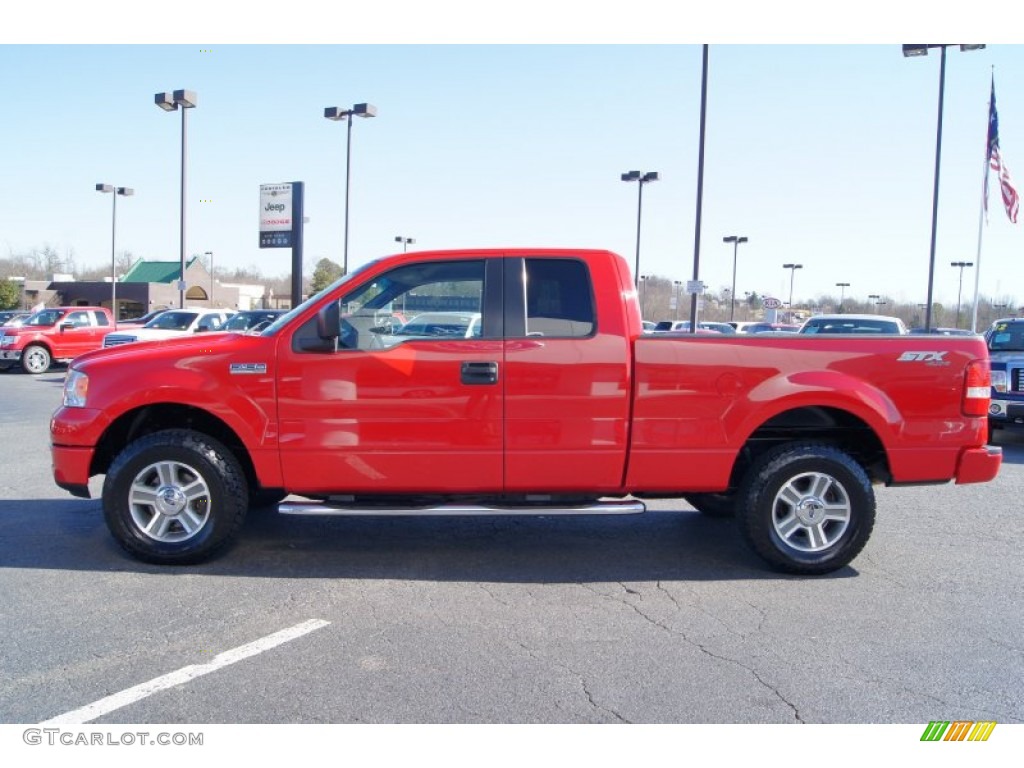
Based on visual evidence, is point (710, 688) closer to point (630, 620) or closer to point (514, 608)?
point (630, 620)

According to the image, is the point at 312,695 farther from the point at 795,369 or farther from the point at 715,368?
the point at 795,369

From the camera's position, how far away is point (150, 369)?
5.16 meters

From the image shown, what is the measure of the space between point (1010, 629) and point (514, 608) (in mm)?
2655

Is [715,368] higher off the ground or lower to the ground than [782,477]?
higher

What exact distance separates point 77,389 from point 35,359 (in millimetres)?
19215

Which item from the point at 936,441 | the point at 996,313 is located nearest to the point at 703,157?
the point at 936,441

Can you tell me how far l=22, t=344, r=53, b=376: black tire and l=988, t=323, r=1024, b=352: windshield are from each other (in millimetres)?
21587

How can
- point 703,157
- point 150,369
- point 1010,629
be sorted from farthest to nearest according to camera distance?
point 703,157 → point 150,369 → point 1010,629

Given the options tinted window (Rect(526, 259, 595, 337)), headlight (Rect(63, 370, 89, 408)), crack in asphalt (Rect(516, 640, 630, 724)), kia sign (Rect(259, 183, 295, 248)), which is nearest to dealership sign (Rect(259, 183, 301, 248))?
kia sign (Rect(259, 183, 295, 248))

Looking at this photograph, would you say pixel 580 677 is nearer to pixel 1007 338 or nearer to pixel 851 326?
pixel 851 326

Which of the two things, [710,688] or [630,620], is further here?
[630,620]

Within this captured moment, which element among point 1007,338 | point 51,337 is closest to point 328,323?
point 1007,338
